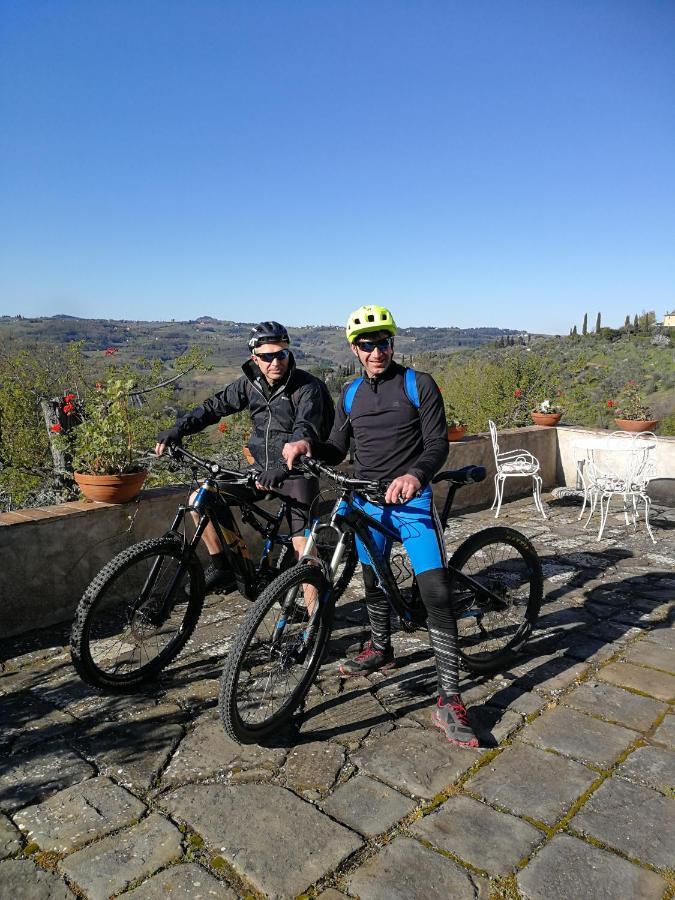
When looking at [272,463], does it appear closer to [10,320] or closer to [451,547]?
[451,547]

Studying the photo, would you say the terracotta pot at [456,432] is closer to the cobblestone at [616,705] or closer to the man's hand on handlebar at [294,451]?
the cobblestone at [616,705]

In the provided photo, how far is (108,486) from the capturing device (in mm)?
4211

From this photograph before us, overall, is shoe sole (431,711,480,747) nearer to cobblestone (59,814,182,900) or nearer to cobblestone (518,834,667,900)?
cobblestone (518,834,667,900)

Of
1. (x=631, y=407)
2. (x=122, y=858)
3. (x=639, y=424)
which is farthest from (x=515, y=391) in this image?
(x=122, y=858)

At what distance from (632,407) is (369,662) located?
21.0 ft

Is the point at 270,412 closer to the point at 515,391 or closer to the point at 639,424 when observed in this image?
the point at 639,424

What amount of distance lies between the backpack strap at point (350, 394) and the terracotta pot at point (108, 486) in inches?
71.4

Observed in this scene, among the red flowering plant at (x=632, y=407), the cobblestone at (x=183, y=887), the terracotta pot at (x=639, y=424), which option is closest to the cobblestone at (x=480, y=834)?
the cobblestone at (x=183, y=887)

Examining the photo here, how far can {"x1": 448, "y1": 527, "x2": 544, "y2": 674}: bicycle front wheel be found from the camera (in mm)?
3188

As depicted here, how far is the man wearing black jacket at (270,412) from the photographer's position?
11.1ft

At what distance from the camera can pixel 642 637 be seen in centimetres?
383

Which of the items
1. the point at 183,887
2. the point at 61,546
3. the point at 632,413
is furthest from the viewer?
the point at 632,413

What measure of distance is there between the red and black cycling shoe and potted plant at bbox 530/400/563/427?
585 centimetres

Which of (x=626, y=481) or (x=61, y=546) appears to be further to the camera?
(x=626, y=481)
